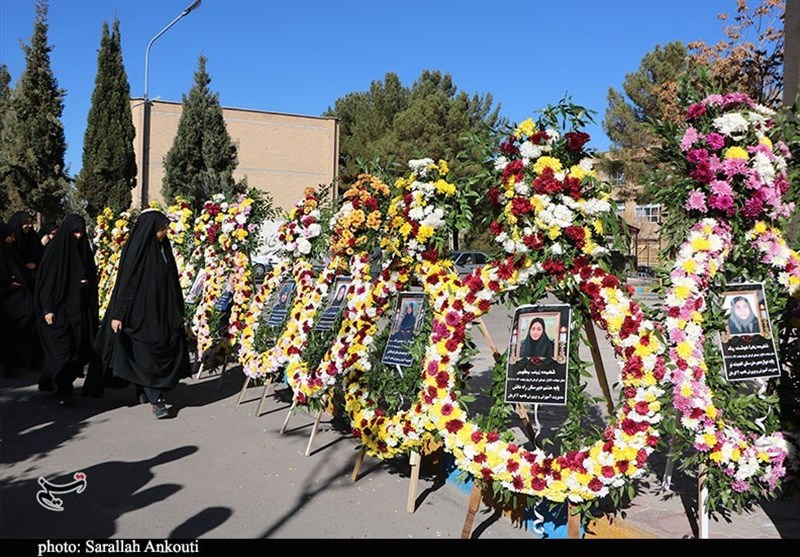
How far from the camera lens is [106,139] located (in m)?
27.2

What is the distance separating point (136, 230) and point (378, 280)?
3.23 meters

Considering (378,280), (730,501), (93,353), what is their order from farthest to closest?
(93,353) → (378,280) → (730,501)

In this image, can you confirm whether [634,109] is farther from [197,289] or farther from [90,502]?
[90,502]

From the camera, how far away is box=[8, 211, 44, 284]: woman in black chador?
9.86m

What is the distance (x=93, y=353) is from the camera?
790 centimetres

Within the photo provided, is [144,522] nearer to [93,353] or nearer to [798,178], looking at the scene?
[93,353]

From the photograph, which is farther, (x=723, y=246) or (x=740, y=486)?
(x=723, y=246)

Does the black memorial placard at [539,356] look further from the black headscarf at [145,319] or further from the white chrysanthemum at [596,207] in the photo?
the black headscarf at [145,319]

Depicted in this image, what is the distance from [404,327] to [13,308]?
265 inches

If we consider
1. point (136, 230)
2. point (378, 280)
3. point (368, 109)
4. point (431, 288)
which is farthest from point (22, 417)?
point (368, 109)

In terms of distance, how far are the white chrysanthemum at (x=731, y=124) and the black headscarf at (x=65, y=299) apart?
6.90 meters

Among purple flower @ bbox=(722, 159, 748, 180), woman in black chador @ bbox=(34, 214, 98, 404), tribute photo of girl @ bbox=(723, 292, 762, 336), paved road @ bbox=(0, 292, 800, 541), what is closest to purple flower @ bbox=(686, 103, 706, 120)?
purple flower @ bbox=(722, 159, 748, 180)

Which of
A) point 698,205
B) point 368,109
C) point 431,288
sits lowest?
point 431,288

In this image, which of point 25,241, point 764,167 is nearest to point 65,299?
point 25,241
